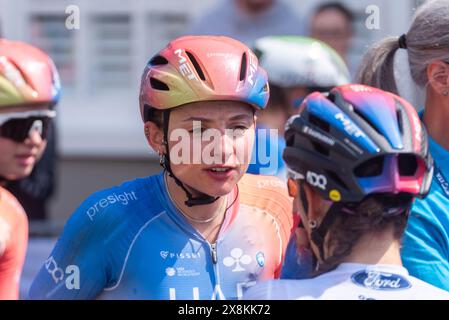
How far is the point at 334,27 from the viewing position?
Answer: 7.24 m

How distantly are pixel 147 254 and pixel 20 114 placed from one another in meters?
0.85

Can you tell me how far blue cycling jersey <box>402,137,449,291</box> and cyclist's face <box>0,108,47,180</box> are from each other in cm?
144

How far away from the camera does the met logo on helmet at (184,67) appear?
3.35 metres

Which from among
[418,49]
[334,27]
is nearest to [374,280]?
[418,49]

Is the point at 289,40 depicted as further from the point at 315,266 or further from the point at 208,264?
the point at 315,266

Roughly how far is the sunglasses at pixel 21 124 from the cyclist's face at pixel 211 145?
28.6 inches

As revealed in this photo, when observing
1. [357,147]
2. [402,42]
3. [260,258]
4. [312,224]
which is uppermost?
[402,42]

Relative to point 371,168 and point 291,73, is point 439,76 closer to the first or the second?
point 371,168

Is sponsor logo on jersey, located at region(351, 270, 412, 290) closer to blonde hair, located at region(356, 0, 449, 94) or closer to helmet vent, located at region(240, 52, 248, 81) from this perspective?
helmet vent, located at region(240, 52, 248, 81)

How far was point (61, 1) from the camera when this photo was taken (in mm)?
9078

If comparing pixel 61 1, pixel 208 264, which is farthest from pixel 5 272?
pixel 61 1

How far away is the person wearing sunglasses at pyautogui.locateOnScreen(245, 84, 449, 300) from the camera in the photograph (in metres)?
2.73

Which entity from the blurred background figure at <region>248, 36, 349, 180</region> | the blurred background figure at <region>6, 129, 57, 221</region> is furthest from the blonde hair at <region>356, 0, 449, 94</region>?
the blurred background figure at <region>6, 129, 57, 221</region>
